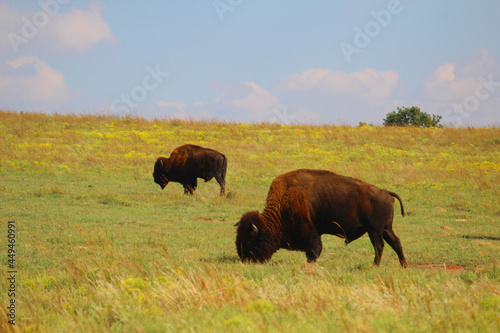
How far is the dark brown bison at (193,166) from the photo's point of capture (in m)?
19.2

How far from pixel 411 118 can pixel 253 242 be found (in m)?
43.7

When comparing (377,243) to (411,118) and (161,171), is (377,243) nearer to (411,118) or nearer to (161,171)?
(161,171)

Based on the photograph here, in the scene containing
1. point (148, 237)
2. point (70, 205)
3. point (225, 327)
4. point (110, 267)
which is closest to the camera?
point (225, 327)

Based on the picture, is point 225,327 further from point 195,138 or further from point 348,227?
point 195,138

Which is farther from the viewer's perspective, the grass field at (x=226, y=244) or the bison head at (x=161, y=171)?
the bison head at (x=161, y=171)

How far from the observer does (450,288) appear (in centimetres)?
609

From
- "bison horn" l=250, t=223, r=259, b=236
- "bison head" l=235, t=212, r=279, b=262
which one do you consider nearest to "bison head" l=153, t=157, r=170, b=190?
"bison head" l=235, t=212, r=279, b=262

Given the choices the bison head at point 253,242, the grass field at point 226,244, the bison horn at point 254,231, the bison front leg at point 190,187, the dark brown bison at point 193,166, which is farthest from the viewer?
the dark brown bison at point 193,166

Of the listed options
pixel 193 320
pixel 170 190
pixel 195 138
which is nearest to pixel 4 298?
pixel 193 320

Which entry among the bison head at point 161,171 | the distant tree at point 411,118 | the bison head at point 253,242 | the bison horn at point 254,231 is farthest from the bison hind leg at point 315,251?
the distant tree at point 411,118

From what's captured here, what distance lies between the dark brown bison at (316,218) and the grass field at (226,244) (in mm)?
384

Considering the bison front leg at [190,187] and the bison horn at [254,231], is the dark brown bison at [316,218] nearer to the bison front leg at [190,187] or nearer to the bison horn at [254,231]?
the bison horn at [254,231]

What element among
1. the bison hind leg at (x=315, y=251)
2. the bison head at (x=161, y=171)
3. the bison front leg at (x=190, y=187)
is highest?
the bison head at (x=161, y=171)

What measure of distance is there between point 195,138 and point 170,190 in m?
11.6
